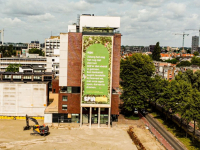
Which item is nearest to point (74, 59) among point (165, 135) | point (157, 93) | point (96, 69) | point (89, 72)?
point (89, 72)

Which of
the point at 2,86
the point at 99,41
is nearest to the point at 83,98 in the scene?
the point at 99,41

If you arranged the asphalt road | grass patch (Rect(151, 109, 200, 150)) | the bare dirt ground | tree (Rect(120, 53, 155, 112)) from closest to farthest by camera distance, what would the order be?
the bare dirt ground → grass patch (Rect(151, 109, 200, 150)) → the asphalt road → tree (Rect(120, 53, 155, 112))

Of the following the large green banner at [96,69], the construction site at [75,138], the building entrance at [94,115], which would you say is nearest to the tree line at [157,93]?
the building entrance at [94,115]

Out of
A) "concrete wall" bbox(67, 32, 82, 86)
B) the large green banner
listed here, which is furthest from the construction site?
"concrete wall" bbox(67, 32, 82, 86)

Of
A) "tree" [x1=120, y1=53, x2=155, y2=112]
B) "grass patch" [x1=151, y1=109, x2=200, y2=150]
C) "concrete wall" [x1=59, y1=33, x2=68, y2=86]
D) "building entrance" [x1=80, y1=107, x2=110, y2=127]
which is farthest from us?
"tree" [x1=120, y1=53, x2=155, y2=112]

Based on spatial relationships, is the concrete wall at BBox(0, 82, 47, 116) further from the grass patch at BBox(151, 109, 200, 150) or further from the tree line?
the grass patch at BBox(151, 109, 200, 150)

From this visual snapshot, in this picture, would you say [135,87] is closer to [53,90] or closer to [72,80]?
[72,80]

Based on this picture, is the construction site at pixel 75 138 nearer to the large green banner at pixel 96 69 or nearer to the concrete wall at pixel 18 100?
the concrete wall at pixel 18 100
